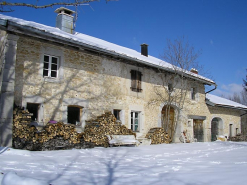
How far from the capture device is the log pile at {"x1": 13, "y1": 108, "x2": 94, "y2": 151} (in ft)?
25.4

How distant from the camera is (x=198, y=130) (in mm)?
16484

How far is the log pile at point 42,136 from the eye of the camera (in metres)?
7.73

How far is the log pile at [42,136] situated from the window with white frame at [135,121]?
355 centimetres

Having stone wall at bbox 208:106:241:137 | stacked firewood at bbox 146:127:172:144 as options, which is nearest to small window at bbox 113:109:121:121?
stacked firewood at bbox 146:127:172:144

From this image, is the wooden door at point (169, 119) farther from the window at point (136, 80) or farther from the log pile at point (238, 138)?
the log pile at point (238, 138)

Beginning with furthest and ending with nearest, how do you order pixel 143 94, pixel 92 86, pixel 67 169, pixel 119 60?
1. pixel 143 94
2. pixel 119 60
3. pixel 92 86
4. pixel 67 169

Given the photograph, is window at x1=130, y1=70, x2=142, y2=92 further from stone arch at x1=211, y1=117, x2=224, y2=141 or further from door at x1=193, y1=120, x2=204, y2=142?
stone arch at x1=211, y1=117, x2=224, y2=141

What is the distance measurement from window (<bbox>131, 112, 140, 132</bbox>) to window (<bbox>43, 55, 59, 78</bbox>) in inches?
170

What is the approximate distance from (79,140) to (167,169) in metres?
4.35

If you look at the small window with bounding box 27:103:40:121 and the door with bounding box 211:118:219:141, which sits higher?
the small window with bounding box 27:103:40:121

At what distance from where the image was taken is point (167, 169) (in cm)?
531

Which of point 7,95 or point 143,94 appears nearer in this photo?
point 7,95

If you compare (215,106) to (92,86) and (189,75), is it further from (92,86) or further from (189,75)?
(92,86)

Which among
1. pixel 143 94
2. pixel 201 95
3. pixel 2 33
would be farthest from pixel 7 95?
pixel 201 95
